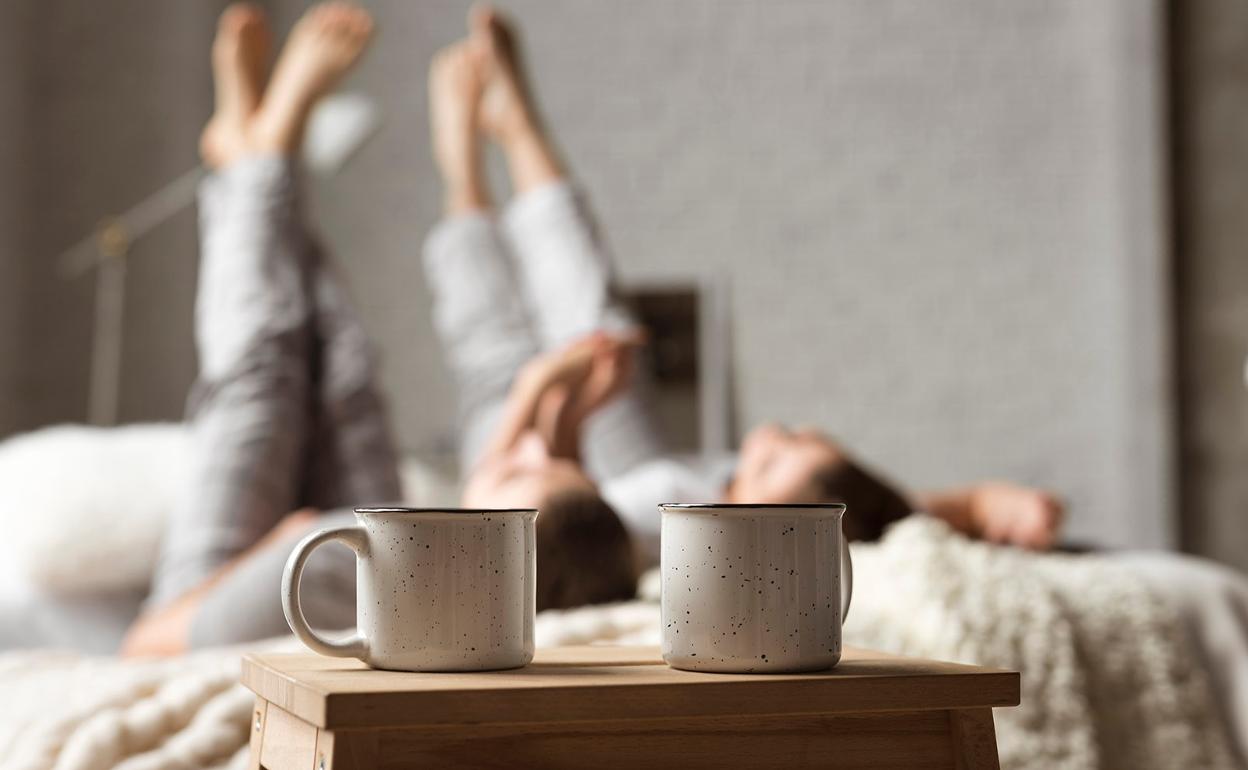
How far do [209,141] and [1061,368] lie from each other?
2.38m

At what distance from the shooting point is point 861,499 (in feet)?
5.69

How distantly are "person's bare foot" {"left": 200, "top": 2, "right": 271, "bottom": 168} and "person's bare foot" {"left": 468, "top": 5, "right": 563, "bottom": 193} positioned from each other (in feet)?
1.51

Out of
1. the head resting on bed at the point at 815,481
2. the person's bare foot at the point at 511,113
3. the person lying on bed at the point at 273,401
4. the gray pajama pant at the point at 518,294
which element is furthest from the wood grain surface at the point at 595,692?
the person's bare foot at the point at 511,113

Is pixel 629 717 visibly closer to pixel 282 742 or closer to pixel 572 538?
pixel 282 742

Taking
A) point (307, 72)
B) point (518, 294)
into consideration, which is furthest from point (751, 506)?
point (518, 294)

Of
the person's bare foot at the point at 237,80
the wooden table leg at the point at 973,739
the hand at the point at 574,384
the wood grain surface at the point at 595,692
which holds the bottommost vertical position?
the wooden table leg at the point at 973,739

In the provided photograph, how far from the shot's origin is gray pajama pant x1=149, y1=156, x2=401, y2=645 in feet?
6.31

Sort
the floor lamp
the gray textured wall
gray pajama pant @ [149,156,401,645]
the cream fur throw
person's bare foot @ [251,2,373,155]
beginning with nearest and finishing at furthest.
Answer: the cream fur throw → gray pajama pant @ [149,156,401,645] → person's bare foot @ [251,2,373,155] → the floor lamp → the gray textured wall

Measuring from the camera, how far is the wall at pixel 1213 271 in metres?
3.47

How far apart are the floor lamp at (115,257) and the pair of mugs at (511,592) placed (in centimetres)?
236

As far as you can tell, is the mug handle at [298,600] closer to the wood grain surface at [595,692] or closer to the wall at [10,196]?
the wood grain surface at [595,692]

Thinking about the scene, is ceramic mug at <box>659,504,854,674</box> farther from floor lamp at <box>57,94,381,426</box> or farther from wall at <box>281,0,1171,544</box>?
wall at <box>281,0,1171,544</box>

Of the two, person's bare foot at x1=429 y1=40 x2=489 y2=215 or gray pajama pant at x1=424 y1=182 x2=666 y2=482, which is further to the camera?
person's bare foot at x1=429 y1=40 x2=489 y2=215

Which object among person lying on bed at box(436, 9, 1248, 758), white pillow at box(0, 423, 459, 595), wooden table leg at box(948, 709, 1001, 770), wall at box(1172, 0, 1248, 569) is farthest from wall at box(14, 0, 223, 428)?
wooden table leg at box(948, 709, 1001, 770)
